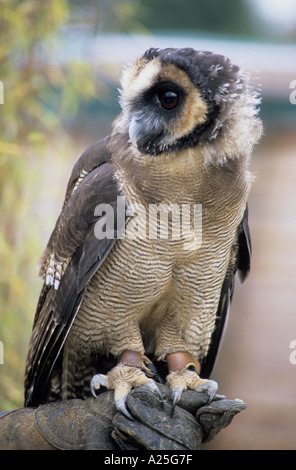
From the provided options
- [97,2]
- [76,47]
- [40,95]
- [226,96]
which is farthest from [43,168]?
[226,96]

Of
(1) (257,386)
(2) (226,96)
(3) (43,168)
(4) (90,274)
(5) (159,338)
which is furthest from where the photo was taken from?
(1) (257,386)

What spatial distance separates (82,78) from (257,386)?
5.42 ft

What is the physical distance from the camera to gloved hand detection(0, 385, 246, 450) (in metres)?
1.23

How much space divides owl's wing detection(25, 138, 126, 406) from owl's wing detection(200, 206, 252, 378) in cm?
38

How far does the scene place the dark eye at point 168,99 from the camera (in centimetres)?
121

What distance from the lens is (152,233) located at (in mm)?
1276

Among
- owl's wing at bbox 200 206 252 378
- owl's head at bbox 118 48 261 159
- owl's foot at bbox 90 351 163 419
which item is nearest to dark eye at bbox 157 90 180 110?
owl's head at bbox 118 48 261 159

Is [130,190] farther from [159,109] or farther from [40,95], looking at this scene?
[40,95]

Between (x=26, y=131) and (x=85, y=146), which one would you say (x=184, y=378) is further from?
(x=85, y=146)

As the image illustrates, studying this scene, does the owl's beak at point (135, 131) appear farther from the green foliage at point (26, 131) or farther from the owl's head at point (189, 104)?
the green foliage at point (26, 131)

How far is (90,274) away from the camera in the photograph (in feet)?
4.31

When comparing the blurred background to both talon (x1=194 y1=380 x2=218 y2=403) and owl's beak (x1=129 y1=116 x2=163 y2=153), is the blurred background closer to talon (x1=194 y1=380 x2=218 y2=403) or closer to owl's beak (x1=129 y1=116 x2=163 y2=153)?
owl's beak (x1=129 y1=116 x2=163 y2=153)

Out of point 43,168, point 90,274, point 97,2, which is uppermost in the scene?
point 97,2

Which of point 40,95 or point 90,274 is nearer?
point 90,274
